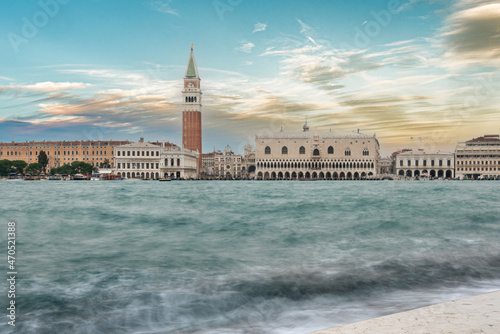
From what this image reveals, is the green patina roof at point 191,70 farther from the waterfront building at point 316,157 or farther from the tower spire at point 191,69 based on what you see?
the waterfront building at point 316,157

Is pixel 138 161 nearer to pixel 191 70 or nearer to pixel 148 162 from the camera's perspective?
pixel 148 162

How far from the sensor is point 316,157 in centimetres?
10212

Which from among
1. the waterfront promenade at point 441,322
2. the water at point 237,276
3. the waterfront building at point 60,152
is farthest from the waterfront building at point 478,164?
the waterfront promenade at point 441,322

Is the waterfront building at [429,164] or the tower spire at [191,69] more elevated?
the tower spire at [191,69]

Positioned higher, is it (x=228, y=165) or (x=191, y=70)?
(x=191, y=70)

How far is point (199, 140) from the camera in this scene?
364 feet

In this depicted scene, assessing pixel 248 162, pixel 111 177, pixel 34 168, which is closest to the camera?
pixel 111 177

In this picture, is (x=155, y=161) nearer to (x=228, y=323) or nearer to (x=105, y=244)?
(x=105, y=244)

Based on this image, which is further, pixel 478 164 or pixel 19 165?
pixel 478 164

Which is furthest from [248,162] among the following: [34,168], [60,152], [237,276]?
[237,276]

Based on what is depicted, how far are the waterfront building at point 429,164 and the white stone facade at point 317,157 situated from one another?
9.34m

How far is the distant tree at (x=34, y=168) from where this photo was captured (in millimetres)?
94188

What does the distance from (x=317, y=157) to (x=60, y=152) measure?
62780 mm

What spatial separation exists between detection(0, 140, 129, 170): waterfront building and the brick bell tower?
19066mm
